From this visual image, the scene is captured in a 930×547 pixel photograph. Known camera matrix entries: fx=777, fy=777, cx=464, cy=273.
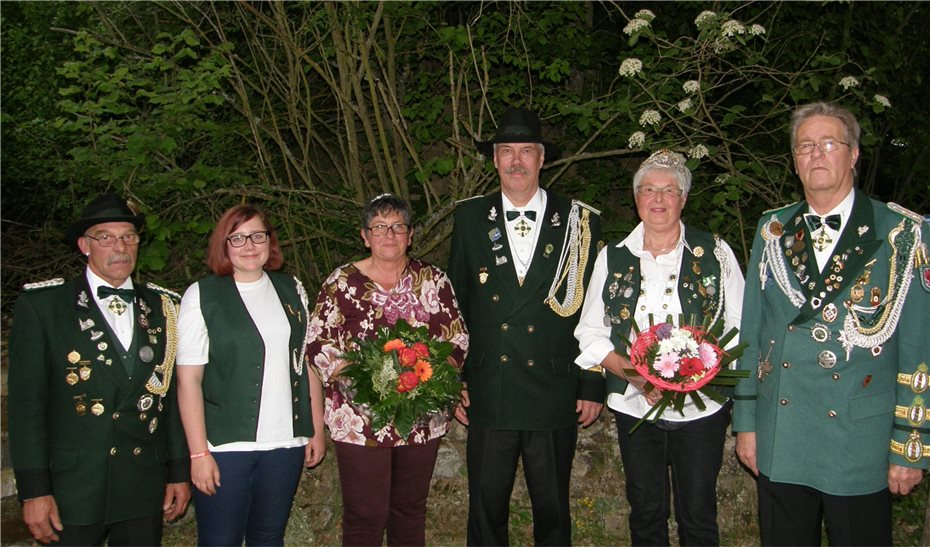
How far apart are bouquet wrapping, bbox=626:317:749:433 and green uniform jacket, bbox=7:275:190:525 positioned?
2.26 meters

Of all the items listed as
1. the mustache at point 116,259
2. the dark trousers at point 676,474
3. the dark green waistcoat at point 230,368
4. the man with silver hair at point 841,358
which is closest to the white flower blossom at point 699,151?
the man with silver hair at point 841,358

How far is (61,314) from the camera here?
3.46 m

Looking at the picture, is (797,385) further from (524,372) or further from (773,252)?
(524,372)

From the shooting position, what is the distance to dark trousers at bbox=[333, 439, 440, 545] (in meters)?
3.87

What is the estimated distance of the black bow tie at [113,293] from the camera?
11.6ft

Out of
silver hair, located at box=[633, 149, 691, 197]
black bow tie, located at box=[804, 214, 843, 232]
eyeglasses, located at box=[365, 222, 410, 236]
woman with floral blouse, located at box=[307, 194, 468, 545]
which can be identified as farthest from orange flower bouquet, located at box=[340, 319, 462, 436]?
black bow tie, located at box=[804, 214, 843, 232]

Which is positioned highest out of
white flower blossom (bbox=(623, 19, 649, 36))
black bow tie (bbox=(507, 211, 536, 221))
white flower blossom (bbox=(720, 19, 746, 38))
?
white flower blossom (bbox=(623, 19, 649, 36))

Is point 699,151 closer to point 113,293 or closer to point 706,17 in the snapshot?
point 706,17

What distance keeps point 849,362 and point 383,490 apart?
7.34 feet

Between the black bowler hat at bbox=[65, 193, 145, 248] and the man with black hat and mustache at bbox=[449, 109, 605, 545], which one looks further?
the man with black hat and mustache at bbox=[449, 109, 605, 545]

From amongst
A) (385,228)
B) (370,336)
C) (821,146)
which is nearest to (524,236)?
(385,228)

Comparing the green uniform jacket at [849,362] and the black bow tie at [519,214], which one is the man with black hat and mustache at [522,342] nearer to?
the black bow tie at [519,214]

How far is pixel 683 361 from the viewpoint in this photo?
133 inches

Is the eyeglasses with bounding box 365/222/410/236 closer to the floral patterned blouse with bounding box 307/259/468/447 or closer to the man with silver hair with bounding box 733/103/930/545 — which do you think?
the floral patterned blouse with bounding box 307/259/468/447
